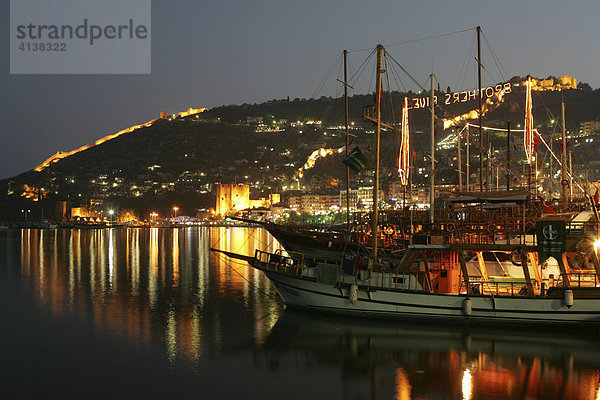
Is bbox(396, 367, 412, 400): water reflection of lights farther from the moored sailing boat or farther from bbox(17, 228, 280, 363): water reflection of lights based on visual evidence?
bbox(17, 228, 280, 363): water reflection of lights

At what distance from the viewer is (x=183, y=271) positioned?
4075 centimetres

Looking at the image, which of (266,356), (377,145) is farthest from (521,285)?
(266,356)

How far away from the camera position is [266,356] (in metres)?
16.2

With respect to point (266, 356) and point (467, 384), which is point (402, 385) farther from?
point (266, 356)

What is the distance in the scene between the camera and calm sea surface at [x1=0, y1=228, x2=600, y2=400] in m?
13.4

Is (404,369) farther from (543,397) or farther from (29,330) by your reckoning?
(29,330)

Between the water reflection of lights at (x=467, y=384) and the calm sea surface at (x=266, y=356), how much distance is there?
0.08ft

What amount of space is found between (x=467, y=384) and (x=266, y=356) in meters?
5.75

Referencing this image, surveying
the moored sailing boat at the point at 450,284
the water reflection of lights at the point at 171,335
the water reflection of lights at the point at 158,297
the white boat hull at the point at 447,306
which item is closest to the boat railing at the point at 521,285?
the moored sailing boat at the point at 450,284

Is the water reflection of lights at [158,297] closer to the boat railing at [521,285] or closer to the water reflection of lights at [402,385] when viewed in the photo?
the water reflection of lights at [402,385]

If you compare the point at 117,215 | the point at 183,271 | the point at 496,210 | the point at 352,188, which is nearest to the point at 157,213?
the point at 117,215

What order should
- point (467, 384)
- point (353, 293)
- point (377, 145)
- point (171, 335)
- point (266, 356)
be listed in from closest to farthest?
point (467, 384) → point (266, 356) → point (353, 293) → point (171, 335) → point (377, 145)

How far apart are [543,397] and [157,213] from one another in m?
176

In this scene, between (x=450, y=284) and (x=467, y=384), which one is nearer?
(x=467, y=384)
